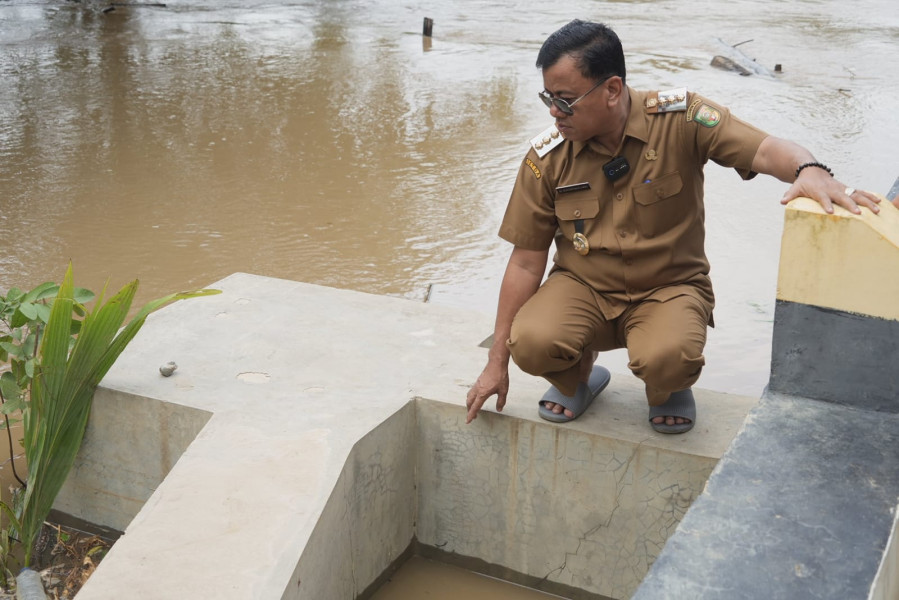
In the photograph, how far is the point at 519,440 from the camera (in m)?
3.13

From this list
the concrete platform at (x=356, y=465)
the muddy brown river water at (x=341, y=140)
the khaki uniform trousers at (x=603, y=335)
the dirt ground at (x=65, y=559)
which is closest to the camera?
the concrete platform at (x=356, y=465)

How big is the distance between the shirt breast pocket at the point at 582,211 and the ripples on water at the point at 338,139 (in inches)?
54.6

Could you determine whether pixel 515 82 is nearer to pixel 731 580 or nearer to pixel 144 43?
pixel 144 43

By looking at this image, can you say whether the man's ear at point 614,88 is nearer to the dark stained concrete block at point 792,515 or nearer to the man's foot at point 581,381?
the man's foot at point 581,381

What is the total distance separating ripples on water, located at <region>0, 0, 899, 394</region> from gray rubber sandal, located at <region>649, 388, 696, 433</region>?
1154mm

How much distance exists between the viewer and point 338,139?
7.64 m

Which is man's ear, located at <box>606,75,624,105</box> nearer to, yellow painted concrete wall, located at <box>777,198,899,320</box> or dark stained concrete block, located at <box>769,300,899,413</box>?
yellow painted concrete wall, located at <box>777,198,899,320</box>

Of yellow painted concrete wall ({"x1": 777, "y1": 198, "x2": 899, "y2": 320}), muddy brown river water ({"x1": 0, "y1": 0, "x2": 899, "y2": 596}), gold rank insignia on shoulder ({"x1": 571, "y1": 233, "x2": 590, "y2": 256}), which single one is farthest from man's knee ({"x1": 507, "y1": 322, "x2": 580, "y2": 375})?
muddy brown river water ({"x1": 0, "y1": 0, "x2": 899, "y2": 596})

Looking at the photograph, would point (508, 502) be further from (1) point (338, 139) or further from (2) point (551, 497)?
(1) point (338, 139)

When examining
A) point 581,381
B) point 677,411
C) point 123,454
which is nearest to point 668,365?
point 677,411

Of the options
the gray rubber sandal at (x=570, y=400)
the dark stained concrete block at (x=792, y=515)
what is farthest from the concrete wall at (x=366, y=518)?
the dark stained concrete block at (x=792, y=515)

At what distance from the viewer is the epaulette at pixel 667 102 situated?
293 centimetres

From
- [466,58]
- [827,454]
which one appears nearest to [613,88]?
[827,454]

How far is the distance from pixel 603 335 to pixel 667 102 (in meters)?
0.73
